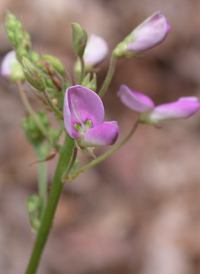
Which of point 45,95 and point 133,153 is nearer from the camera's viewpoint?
point 45,95

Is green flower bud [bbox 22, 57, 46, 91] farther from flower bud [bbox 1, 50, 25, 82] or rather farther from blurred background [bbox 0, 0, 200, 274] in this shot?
blurred background [bbox 0, 0, 200, 274]

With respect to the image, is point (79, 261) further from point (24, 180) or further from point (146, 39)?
point (146, 39)

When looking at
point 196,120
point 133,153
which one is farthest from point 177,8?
point 133,153

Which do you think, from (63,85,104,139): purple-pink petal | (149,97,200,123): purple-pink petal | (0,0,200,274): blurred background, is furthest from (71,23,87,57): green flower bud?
(0,0,200,274): blurred background

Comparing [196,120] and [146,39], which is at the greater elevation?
[146,39]

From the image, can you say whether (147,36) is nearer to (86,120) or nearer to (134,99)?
(134,99)

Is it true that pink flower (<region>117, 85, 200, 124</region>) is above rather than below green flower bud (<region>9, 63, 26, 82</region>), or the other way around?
below
